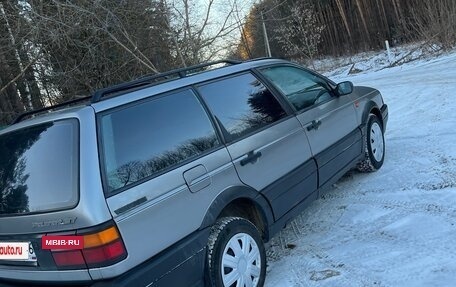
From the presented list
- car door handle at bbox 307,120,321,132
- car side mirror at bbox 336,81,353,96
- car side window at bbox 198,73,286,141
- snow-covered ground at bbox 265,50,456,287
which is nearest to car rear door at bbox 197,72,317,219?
car side window at bbox 198,73,286,141

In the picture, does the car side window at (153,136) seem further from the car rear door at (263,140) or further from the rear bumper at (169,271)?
the rear bumper at (169,271)

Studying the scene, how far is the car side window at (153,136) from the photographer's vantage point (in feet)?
8.86

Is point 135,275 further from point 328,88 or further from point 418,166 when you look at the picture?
point 418,166

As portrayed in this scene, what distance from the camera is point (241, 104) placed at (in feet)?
12.4

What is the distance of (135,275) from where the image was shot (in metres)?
2.52

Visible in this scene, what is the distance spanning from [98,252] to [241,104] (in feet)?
5.90

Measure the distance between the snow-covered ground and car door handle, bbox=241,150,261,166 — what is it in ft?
3.12

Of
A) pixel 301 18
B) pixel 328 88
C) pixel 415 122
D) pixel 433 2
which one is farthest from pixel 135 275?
pixel 301 18

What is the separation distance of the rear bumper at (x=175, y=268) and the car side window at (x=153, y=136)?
0.47 m

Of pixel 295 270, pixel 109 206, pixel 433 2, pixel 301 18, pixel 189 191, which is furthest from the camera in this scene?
pixel 301 18

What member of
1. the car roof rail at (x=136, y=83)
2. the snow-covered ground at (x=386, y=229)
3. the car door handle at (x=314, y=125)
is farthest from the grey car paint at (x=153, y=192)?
Answer: the snow-covered ground at (x=386, y=229)

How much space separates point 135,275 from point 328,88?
321 cm

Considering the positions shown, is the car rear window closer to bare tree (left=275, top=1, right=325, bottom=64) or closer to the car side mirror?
the car side mirror

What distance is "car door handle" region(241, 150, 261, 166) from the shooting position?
3458mm
